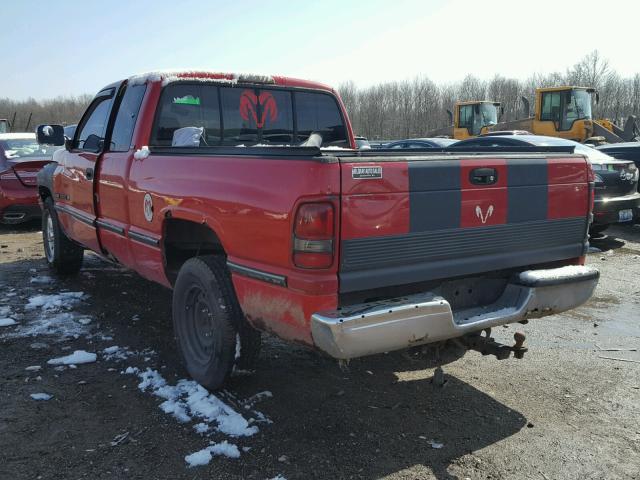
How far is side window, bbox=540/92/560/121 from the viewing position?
2070 cm

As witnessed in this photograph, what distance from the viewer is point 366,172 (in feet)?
8.92

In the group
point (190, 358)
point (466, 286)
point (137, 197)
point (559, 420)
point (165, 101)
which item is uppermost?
point (165, 101)

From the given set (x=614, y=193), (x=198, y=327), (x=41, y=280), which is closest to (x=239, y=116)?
(x=198, y=327)

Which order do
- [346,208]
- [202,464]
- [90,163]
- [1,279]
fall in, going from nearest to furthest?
1. [346,208]
2. [202,464]
3. [90,163]
4. [1,279]

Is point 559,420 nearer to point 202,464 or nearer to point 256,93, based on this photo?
Result: point 202,464

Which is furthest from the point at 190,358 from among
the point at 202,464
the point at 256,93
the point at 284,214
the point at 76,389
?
the point at 256,93

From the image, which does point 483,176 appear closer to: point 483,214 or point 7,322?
point 483,214

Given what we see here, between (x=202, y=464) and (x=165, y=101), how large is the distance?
2797 mm

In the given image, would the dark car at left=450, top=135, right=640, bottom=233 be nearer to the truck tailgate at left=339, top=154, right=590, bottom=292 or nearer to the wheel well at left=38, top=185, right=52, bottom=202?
the truck tailgate at left=339, top=154, right=590, bottom=292

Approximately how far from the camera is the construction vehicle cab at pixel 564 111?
66.7 ft

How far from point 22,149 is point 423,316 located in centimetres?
990

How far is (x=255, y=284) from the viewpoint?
3.03 m

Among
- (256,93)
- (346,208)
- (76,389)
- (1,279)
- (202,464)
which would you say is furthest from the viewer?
(1,279)

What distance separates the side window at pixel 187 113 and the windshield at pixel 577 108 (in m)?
19.1
